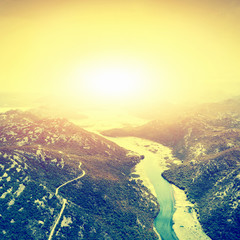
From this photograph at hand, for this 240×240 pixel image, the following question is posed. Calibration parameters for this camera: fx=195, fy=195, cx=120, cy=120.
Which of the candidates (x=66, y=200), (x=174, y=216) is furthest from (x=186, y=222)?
(x=66, y=200)

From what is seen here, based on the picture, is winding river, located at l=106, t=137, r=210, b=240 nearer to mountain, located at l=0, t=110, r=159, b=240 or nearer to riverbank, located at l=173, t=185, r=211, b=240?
riverbank, located at l=173, t=185, r=211, b=240

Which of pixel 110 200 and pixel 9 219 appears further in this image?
pixel 110 200

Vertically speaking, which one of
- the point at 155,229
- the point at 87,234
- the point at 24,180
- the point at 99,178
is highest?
the point at 24,180

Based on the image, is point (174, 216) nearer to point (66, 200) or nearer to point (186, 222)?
point (186, 222)

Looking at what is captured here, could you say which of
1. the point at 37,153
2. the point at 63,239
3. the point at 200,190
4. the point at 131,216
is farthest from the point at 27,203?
the point at 200,190

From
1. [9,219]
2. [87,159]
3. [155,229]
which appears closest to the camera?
[9,219]

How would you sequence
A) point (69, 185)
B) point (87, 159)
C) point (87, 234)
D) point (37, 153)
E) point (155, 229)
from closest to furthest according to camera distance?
point (87, 234), point (155, 229), point (69, 185), point (37, 153), point (87, 159)

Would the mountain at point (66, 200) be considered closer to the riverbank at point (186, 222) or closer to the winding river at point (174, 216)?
the winding river at point (174, 216)

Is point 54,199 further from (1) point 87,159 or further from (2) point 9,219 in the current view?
(1) point 87,159
